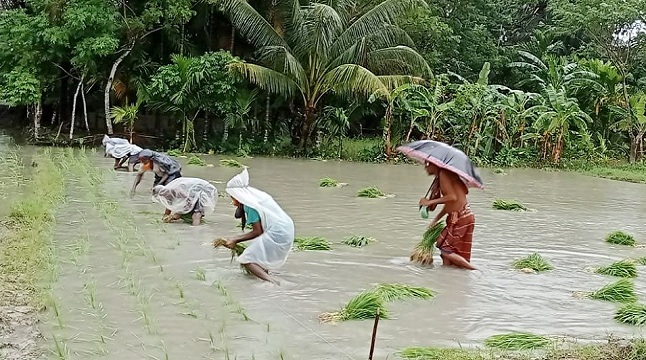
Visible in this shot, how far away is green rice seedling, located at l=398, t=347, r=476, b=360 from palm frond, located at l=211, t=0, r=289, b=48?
15158 mm

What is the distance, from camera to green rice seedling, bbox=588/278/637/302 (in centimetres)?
583

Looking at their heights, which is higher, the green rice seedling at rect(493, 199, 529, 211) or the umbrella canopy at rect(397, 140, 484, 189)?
the umbrella canopy at rect(397, 140, 484, 189)

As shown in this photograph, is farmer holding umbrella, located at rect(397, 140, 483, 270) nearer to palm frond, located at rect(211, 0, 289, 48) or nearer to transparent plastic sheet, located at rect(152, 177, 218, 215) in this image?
transparent plastic sheet, located at rect(152, 177, 218, 215)

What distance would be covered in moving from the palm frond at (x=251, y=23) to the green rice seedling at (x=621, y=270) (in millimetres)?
13048

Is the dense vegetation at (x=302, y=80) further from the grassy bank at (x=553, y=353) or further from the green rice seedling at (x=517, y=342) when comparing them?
the grassy bank at (x=553, y=353)

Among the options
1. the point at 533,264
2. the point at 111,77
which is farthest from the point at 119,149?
the point at 533,264

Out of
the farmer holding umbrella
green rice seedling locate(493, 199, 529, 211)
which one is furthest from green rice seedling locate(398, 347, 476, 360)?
green rice seedling locate(493, 199, 529, 211)

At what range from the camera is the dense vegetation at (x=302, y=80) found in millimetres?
18484

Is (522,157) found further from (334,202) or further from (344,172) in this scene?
(334,202)

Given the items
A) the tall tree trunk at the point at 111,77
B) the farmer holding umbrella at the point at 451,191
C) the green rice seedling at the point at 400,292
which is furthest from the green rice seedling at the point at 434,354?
the tall tree trunk at the point at 111,77

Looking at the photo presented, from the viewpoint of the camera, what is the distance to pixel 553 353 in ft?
14.0

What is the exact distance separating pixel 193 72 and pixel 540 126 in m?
9.35

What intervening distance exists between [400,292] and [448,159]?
4.94 ft

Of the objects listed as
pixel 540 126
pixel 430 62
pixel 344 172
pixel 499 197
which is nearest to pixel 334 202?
pixel 499 197
